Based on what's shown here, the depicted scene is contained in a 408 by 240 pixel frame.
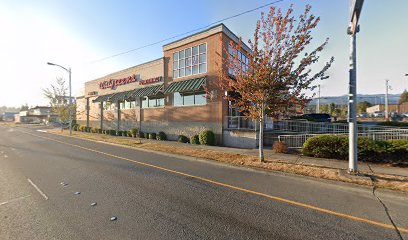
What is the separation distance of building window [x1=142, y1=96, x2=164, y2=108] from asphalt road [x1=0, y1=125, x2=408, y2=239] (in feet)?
44.1

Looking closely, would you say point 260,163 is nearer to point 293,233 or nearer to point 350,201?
point 350,201

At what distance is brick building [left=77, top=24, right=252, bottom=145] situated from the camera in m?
15.7

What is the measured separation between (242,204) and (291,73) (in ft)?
19.9

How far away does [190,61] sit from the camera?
17719 mm

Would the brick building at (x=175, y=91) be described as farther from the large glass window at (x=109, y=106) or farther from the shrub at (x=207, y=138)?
the shrub at (x=207, y=138)

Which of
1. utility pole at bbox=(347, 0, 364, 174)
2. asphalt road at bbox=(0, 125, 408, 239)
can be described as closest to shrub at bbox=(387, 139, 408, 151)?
utility pole at bbox=(347, 0, 364, 174)

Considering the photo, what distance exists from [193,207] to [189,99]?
44.6 ft

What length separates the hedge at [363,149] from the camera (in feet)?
26.1

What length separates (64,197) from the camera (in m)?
5.16

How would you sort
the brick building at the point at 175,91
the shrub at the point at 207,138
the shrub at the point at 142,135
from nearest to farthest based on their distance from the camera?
the shrub at the point at 207,138
the brick building at the point at 175,91
the shrub at the point at 142,135

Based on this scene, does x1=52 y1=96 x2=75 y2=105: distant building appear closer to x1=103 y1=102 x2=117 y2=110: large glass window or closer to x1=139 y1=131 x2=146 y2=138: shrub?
x1=103 y1=102 x2=117 y2=110: large glass window

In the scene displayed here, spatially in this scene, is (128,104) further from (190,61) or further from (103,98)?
(190,61)

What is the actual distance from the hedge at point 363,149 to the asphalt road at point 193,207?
3751 mm

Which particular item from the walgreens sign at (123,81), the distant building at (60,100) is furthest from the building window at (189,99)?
the distant building at (60,100)
